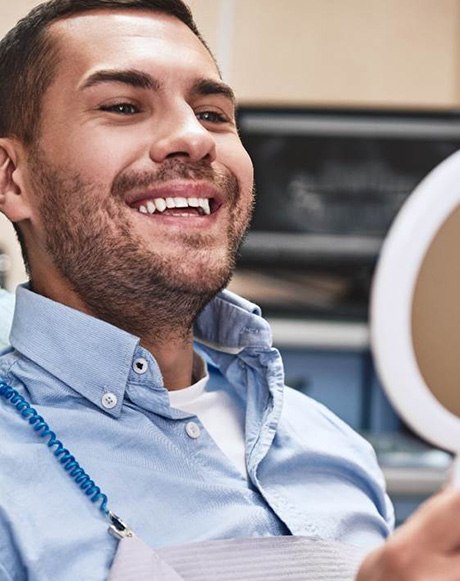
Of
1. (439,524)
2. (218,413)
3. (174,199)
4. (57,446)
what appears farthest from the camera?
(218,413)

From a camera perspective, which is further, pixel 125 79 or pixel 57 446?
pixel 125 79

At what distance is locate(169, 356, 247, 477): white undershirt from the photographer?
1221mm

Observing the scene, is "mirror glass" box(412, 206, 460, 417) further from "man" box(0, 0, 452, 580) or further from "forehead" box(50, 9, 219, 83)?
"forehead" box(50, 9, 219, 83)

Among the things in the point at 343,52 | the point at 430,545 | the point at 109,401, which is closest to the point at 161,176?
the point at 109,401

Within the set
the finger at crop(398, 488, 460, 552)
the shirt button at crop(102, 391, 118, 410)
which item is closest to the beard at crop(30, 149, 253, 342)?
the shirt button at crop(102, 391, 118, 410)

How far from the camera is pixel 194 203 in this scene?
Result: 1.18 metres

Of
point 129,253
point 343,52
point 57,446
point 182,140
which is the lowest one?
point 343,52

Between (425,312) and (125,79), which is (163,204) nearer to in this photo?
(125,79)

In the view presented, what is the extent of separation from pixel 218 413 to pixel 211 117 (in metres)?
0.35

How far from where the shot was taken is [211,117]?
130cm

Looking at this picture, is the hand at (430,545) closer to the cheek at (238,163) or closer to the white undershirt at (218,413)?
the white undershirt at (218,413)

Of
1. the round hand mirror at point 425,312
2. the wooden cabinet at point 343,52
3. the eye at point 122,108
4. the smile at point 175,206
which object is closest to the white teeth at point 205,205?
the smile at point 175,206

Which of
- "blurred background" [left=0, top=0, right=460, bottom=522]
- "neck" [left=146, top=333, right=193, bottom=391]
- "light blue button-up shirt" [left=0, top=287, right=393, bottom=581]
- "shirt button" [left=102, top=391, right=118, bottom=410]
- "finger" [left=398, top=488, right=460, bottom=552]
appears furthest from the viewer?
"blurred background" [left=0, top=0, right=460, bottom=522]

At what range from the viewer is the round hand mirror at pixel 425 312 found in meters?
0.74
